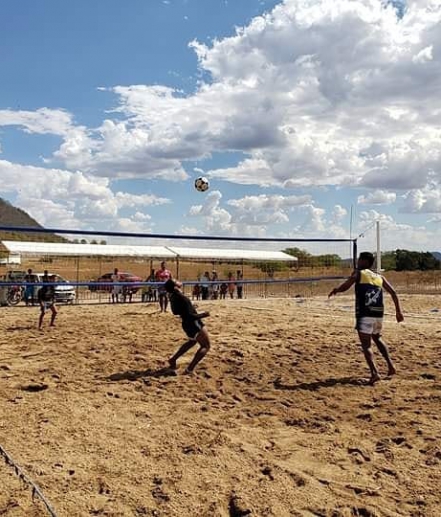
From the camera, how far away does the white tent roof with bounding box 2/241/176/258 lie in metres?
21.6

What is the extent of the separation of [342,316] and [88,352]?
22.6ft

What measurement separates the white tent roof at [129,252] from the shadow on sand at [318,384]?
13.8 metres

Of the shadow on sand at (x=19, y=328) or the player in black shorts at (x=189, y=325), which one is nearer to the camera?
the player in black shorts at (x=189, y=325)

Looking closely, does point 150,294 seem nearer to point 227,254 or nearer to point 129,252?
point 129,252

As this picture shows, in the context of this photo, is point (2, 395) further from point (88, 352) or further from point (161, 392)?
point (88, 352)

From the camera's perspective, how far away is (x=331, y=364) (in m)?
7.14

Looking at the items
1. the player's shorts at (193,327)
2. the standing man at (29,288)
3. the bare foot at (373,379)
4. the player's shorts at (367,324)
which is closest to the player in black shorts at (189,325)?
the player's shorts at (193,327)

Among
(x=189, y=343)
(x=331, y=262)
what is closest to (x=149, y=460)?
(x=189, y=343)

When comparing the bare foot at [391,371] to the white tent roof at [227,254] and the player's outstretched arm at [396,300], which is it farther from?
the white tent roof at [227,254]

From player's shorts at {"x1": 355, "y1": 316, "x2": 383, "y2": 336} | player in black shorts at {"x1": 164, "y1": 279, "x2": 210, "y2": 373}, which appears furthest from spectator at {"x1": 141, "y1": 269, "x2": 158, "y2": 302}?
player's shorts at {"x1": 355, "y1": 316, "x2": 383, "y2": 336}

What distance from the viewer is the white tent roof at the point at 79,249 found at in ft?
70.9

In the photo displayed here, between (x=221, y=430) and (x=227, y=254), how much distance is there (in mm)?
26365

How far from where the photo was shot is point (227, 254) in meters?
30.9

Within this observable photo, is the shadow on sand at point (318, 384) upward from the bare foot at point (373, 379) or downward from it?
downward
